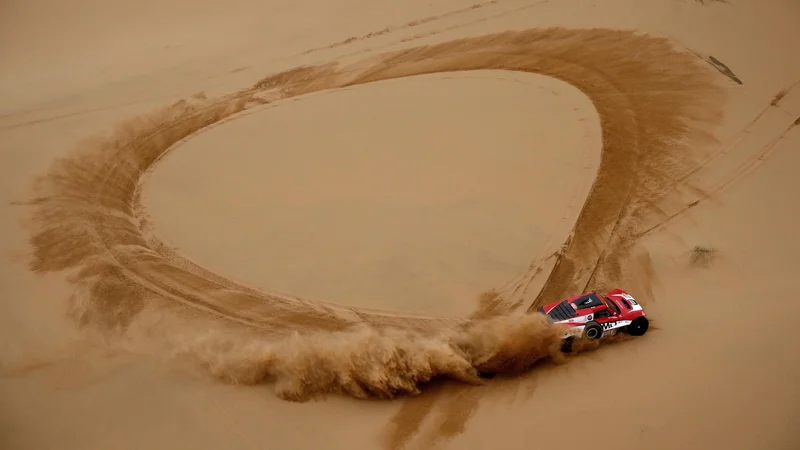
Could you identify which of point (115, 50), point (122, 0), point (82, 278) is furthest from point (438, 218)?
point (122, 0)

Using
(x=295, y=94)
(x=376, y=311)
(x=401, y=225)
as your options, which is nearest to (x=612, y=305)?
(x=376, y=311)

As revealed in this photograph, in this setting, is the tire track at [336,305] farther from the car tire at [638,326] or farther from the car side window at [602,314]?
the car tire at [638,326]

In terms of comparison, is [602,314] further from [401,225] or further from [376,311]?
[401,225]

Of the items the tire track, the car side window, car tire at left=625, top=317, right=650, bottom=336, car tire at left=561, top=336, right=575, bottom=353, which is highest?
the tire track

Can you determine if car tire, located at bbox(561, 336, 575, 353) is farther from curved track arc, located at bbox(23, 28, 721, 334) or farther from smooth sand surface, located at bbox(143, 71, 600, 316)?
smooth sand surface, located at bbox(143, 71, 600, 316)

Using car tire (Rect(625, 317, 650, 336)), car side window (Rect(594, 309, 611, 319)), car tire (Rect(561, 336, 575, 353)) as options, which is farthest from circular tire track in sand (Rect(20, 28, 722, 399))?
car tire (Rect(625, 317, 650, 336))

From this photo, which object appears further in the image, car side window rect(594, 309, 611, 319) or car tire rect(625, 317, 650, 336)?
car tire rect(625, 317, 650, 336)

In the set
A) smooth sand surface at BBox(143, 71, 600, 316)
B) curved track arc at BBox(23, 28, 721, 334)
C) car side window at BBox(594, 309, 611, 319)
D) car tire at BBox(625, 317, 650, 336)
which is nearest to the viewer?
car side window at BBox(594, 309, 611, 319)

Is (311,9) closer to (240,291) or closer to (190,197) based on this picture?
(190,197)
